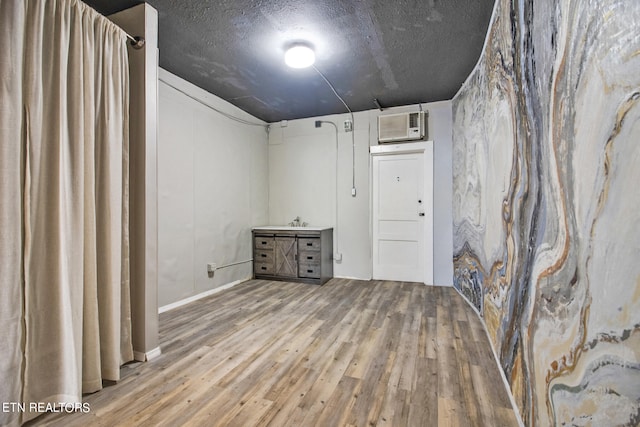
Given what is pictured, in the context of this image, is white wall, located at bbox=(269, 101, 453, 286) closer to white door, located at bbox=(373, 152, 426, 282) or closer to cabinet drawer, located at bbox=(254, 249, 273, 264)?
white door, located at bbox=(373, 152, 426, 282)

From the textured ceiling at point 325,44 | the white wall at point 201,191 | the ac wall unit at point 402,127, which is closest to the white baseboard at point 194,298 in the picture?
the white wall at point 201,191

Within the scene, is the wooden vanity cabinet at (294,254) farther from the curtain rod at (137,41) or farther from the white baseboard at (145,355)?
the curtain rod at (137,41)

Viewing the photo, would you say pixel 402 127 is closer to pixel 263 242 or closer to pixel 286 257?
pixel 286 257

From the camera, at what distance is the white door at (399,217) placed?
425 centimetres

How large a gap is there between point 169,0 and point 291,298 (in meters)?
3.07

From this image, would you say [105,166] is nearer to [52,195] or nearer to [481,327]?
[52,195]

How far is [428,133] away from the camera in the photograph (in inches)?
164

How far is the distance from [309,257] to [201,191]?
1753 mm

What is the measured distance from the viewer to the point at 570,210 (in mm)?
1011

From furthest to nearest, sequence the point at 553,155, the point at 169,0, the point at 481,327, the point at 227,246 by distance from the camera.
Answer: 1. the point at 227,246
2. the point at 481,327
3. the point at 169,0
4. the point at 553,155

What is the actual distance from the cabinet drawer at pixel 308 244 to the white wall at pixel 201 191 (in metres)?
0.84

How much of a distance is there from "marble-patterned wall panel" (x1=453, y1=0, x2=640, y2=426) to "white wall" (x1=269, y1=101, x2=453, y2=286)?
216 cm

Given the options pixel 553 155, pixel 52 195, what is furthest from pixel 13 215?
pixel 553 155

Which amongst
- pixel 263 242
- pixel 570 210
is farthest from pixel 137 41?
pixel 263 242
